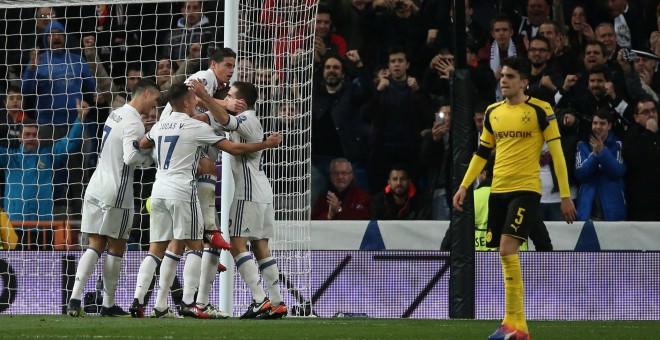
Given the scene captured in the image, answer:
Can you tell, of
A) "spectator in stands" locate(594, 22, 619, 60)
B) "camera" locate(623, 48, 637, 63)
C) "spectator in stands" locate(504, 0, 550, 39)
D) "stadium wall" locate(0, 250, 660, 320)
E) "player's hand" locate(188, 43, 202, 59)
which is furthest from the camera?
"spectator in stands" locate(504, 0, 550, 39)

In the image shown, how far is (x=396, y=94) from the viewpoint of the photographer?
15.2 meters

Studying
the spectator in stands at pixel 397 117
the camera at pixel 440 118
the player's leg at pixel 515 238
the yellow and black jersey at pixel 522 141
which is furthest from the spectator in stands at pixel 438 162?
the player's leg at pixel 515 238

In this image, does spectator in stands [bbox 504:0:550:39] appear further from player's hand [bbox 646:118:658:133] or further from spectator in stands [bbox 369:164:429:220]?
spectator in stands [bbox 369:164:429:220]

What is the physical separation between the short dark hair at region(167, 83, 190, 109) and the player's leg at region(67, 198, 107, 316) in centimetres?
141

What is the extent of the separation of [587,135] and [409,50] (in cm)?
257

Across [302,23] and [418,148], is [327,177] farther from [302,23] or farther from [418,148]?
[302,23]

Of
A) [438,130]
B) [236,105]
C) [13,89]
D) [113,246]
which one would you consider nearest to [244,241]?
[236,105]

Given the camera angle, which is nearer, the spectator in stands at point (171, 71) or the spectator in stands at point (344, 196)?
the spectator in stands at point (171, 71)

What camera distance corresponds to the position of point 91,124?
1491cm

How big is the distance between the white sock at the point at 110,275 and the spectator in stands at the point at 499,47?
5448 mm

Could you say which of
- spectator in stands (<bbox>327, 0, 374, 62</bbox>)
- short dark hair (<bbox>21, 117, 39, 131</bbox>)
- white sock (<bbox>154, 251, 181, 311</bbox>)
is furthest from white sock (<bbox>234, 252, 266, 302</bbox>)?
spectator in stands (<bbox>327, 0, 374, 62</bbox>)

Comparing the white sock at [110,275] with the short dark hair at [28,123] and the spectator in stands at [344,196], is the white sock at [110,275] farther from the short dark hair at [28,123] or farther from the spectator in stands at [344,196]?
the spectator in stands at [344,196]

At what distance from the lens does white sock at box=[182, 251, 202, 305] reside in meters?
11.1

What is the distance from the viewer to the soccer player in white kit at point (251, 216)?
11023 millimetres
